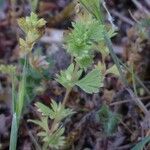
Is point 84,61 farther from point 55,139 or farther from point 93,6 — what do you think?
point 55,139

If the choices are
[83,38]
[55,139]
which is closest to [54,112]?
[55,139]

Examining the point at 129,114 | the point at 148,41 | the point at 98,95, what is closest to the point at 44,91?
the point at 98,95

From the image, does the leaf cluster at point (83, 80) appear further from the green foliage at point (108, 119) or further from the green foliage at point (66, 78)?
the green foliage at point (108, 119)

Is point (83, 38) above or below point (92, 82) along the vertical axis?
above

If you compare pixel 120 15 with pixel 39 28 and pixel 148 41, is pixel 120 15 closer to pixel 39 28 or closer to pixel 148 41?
pixel 148 41

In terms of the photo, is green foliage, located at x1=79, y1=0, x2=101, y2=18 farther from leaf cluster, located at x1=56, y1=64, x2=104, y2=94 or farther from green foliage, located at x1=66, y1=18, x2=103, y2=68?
leaf cluster, located at x1=56, y1=64, x2=104, y2=94

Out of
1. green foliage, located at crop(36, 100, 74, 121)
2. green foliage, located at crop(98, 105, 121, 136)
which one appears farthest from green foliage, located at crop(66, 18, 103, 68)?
green foliage, located at crop(98, 105, 121, 136)

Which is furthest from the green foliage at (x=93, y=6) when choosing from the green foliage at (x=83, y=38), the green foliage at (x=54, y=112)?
the green foliage at (x=54, y=112)

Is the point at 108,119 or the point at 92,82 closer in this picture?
the point at 92,82
